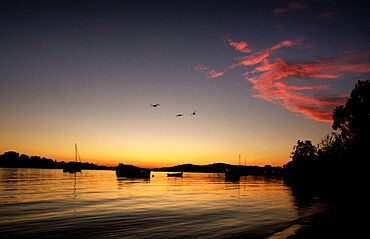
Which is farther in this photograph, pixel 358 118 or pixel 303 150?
pixel 303 150

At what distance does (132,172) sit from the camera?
160000mm

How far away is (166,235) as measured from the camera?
21453 mm

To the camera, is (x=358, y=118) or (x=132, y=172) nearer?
(x=358, y=118)

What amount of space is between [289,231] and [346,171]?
5929cm

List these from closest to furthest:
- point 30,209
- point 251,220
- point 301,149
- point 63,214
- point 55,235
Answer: point 55,235 < point 251,220 < point 63,214 < point 30,209 < point 301,149

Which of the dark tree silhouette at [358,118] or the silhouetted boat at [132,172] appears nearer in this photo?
the dark tree silhouette at [358,118]

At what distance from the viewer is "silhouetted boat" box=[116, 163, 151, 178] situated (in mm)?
152375

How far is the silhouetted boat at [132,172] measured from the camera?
152 m

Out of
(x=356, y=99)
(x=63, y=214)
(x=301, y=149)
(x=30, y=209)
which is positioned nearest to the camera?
(x=63, y=214)

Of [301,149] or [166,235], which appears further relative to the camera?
[301,149]

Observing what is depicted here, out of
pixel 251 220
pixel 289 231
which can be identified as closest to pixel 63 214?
pixel 251 220

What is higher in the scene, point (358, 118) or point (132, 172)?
point (358, 118)

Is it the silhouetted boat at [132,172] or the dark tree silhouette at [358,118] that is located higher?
the dark tree silhouette at [358,118]

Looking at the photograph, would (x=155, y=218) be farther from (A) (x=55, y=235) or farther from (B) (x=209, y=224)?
(A) (x=55, y=235)
